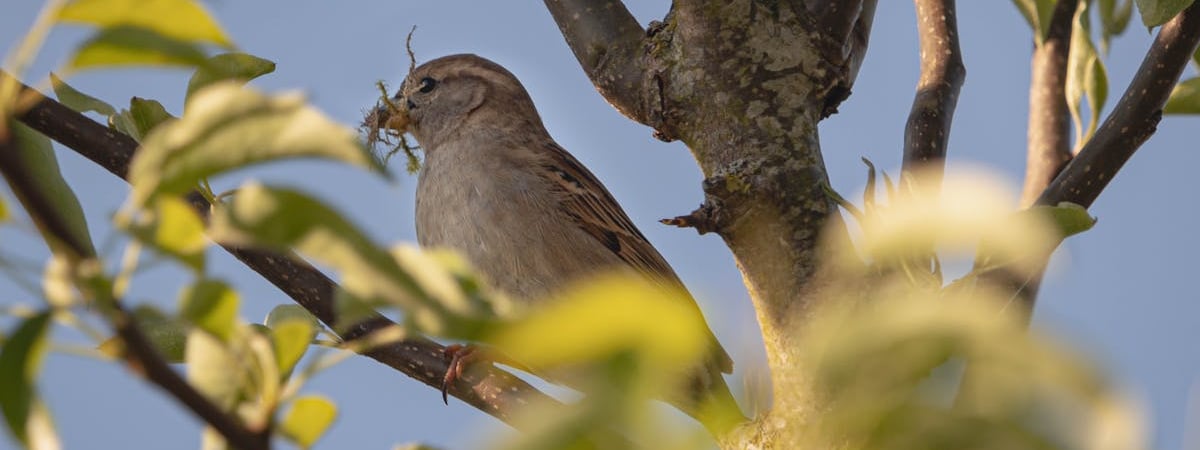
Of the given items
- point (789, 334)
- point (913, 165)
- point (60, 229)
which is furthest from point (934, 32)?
point (60, 229)

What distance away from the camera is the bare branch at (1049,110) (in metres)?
3.49

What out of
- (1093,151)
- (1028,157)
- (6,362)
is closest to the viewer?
(6,362)

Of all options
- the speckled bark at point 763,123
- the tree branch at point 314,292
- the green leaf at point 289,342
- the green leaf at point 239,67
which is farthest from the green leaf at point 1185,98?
the green leaf at point 289,342

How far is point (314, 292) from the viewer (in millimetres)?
2699

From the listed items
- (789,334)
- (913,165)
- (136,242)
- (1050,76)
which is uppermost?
(1050,76)

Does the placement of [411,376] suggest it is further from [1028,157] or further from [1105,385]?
[1105,385]

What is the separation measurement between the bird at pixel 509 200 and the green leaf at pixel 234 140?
2745mm

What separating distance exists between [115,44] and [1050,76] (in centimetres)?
343

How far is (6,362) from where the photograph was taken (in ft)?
2.35

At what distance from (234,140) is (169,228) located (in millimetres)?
72

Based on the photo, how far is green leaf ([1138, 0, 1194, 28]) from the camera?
7.51 feet

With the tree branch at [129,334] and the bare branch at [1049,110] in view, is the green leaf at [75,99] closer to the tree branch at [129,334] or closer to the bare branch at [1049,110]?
the tree branch at [129,334]

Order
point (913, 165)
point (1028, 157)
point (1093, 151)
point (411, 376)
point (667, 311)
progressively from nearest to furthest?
1. point (667, 311)
2. point (1093, 151)
3. point (411, 376)
4. point (913, 165)
5. point (1028, 157)

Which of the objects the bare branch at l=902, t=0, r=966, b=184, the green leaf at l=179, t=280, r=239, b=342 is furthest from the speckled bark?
the green leaf at l=179, t=280, r=239, b=342
